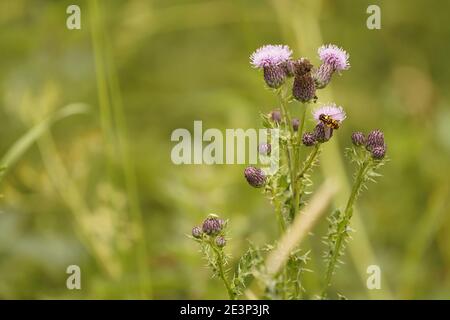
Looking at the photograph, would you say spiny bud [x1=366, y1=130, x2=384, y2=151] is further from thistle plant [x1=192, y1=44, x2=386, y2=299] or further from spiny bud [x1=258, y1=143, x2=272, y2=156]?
spiny bud [x1=258, y1=143, x2=272, y2=156]

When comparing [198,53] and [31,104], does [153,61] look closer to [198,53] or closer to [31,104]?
[198,53]

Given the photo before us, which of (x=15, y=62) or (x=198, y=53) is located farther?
(x=198, y=53)

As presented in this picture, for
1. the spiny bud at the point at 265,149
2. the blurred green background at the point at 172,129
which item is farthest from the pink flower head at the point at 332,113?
the blurred green background at the point at 172,129

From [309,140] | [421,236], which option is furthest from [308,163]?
[421,236]

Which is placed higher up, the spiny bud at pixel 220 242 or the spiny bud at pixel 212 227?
the spiny bud at pixel 212 227

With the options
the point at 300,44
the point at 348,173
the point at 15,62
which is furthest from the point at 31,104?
the point at 348,173

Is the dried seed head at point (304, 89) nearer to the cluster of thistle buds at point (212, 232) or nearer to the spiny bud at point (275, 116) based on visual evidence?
the spiny bud at point (275, 116)

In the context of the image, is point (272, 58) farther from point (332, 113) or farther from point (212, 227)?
point (212, 227)
